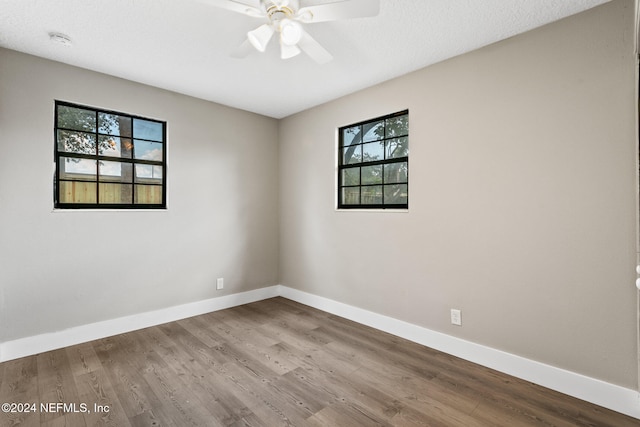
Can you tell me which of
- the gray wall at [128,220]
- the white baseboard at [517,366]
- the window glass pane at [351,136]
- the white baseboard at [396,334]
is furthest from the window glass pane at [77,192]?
the white baseboard at [517,366]

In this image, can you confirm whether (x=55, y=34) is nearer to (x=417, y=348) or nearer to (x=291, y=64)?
(x=291, y=64)

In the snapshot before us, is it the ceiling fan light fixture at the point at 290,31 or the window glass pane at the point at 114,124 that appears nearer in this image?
the ceiling fan light fixture at the point at 290,31

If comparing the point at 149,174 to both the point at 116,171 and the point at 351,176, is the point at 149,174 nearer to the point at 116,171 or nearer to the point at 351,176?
the point at 116,171

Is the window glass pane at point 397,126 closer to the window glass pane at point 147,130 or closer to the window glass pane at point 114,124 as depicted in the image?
the window glass pane at point 147,130

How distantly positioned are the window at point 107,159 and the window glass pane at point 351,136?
6.76 feet

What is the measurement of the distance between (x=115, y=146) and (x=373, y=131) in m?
2.71

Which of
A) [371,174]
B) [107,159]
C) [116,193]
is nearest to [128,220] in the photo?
[116,193]

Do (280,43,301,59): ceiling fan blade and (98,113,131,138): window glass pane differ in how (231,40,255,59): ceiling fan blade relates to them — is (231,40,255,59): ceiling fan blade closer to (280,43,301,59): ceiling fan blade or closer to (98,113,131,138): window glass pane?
(280,43,301,59): ceiling fan blade

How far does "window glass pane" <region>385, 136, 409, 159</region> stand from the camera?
10.2ft

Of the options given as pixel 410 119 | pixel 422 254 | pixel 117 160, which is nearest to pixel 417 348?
pixel 422 254

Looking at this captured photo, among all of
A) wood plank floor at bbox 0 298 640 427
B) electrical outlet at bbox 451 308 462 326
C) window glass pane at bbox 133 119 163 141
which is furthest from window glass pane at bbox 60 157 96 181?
electrical outlet at bbox 451 308 462 326

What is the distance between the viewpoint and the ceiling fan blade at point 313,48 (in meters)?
2.00

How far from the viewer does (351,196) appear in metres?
3.66

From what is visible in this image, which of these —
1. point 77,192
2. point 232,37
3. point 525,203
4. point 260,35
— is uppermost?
point 232,37
